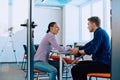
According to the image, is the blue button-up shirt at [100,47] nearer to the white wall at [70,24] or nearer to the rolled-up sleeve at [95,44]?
the rolled-up sleeve at [95,44]

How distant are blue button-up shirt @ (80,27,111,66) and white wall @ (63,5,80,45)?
22.0 ft

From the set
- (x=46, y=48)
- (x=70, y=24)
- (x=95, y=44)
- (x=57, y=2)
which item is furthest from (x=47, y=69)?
(x=70, y=24)

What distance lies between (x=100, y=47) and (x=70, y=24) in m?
6.84

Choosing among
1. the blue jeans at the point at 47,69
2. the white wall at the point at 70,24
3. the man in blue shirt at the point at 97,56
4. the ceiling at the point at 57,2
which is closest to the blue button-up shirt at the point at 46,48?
the blue jeans at the point at 47,69

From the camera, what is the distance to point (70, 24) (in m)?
9.42

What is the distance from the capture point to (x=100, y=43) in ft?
8.50

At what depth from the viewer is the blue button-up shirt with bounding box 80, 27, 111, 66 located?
8.39 feet

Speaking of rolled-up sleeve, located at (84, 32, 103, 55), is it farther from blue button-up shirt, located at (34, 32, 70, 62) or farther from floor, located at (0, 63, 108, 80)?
floor, located at (0, 63, 108, 80)

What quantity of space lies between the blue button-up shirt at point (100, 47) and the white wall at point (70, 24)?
6711 mm

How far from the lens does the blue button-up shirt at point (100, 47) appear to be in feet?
8.39

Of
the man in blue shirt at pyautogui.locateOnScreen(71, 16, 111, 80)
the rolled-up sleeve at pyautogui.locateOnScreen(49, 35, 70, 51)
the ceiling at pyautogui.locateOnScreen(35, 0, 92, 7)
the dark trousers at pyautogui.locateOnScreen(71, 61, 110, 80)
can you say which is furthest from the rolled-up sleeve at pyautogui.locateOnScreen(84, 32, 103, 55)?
the ceiling at pyautogui.locateOnScreen(35, 0, 92, 7)

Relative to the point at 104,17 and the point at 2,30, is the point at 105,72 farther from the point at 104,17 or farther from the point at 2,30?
the point at 104,17

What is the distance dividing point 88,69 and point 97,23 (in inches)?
24.0

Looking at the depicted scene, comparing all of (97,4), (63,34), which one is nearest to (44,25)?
(63,34)
